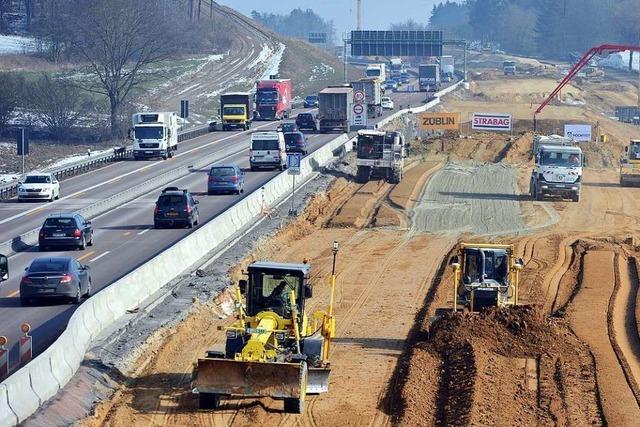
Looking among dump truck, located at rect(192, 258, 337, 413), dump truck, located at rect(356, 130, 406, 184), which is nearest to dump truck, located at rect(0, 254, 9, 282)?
dump truck, located at rect(192, 258, 337, 413)

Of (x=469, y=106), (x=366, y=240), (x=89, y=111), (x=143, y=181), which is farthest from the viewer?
(x=469, y=106)

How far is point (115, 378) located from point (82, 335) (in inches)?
80.0

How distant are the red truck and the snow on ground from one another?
42333mm

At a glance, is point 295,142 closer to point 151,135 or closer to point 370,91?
point 151,135

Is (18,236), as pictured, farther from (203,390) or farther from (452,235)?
(203,390)

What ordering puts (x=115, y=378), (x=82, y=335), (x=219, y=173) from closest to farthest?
(x=115, y=378), (x=82, y=335), (x=219, y=173)

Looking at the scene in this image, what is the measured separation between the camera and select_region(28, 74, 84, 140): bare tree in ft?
323

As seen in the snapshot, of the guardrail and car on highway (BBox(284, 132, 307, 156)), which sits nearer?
the guardrail

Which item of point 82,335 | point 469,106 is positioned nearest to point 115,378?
point 82,335

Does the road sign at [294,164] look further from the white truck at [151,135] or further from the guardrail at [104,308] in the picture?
the white truck at [151,135]

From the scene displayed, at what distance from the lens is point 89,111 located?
109312mm

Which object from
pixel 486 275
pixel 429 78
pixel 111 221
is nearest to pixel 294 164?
pixel 111 221

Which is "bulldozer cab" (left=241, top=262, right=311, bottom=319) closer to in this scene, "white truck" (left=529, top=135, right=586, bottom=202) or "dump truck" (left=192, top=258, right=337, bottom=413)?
"dump truck" (left=192, top=258, right=337, bottom=413)

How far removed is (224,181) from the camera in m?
59.2
